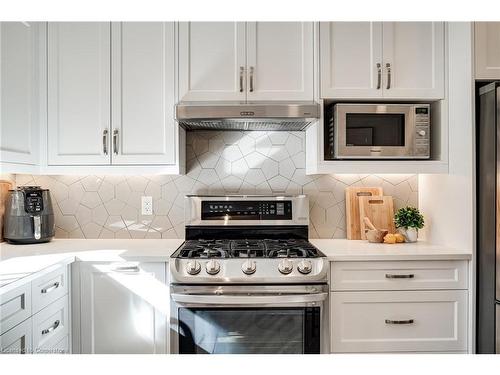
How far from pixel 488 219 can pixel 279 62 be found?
1290 millimetres

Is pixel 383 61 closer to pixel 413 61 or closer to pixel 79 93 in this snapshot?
pixel 413 61

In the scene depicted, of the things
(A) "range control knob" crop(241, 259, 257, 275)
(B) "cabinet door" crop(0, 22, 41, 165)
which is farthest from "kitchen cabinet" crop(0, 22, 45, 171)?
(A) "range control knob" crop(241, 259, 257, 275)

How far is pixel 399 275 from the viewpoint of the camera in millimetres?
2148

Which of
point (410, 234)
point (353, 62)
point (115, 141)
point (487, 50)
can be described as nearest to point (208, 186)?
point (115, 141)

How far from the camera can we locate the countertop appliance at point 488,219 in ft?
6.64

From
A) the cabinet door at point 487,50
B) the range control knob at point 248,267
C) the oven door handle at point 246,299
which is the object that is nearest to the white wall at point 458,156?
the cabinet door at point 487,50

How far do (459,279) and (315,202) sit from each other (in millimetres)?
919

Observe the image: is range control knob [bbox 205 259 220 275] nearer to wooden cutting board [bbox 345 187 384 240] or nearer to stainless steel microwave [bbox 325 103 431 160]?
stainless steel microwave [bbox 325 103 431 160]

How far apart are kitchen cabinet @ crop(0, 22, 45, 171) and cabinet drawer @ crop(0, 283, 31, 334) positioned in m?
0.69

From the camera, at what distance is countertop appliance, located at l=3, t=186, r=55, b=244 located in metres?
2.40

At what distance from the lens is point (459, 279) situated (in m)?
2.17
